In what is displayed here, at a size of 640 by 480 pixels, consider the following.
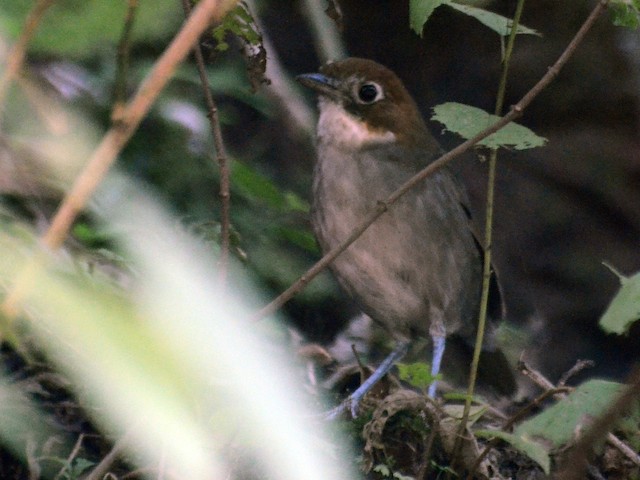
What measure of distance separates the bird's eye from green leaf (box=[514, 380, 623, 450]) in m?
2.18

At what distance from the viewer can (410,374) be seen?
2.81m

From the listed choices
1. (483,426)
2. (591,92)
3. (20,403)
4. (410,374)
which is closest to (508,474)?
(483,426)

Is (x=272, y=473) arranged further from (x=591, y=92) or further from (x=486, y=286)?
(x=591, y=92)

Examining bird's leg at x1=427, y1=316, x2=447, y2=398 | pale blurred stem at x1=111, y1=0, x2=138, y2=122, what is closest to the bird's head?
bird's leg at x1=427, y1=316, x2=447, y2=398

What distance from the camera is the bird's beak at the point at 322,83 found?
14.0 ft

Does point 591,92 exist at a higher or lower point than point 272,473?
higher

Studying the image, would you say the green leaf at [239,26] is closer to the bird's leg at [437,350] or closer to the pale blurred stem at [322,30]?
the bird's leg at [437,350]

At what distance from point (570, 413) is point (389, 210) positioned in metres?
1.90

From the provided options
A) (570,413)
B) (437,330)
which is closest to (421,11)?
(570,413)

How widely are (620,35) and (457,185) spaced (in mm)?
2842

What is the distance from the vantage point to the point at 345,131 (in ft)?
14.3

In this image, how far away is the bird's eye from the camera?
436cm

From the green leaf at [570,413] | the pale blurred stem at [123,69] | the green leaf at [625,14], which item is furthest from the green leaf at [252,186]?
the pale blurred stem at [123,69]

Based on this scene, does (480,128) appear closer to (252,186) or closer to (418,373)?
(418,373)
